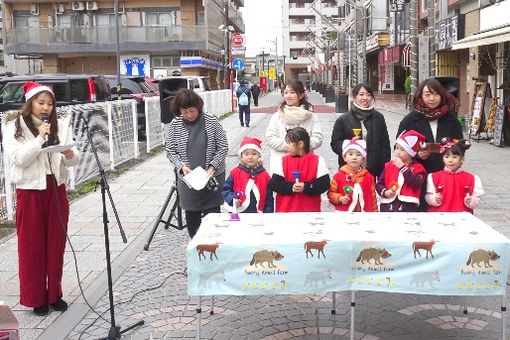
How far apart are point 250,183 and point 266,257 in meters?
1.54

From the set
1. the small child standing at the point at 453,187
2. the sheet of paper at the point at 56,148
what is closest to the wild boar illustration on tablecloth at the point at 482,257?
the small child standing at the point at 453,187

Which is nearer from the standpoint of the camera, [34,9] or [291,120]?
[291,120]

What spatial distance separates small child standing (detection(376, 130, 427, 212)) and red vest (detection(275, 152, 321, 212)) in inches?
22.3

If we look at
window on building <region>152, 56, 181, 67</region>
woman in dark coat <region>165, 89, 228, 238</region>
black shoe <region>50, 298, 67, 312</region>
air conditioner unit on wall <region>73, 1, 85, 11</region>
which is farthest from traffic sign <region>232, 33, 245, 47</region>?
black shoe <region>50, 298, 67, 312</region>

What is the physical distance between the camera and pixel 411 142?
506 centimetres

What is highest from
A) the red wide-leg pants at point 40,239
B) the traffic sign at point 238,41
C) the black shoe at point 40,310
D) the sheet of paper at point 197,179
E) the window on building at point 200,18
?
the window on building at point 200,18

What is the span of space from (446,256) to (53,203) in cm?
289

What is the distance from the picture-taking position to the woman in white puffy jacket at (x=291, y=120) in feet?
19.2

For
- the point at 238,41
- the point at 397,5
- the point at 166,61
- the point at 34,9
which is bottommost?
the point at 166,61

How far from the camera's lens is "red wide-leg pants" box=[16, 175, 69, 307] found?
15.7 feet

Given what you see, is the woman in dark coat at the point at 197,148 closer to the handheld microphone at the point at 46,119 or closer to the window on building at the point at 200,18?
the handheld microphone at the point at 46,119

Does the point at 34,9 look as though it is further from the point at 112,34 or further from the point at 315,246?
the point at 315,246

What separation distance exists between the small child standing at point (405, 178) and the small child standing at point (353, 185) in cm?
12

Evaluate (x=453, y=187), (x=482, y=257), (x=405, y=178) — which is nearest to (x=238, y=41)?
(x=405, y=178)
